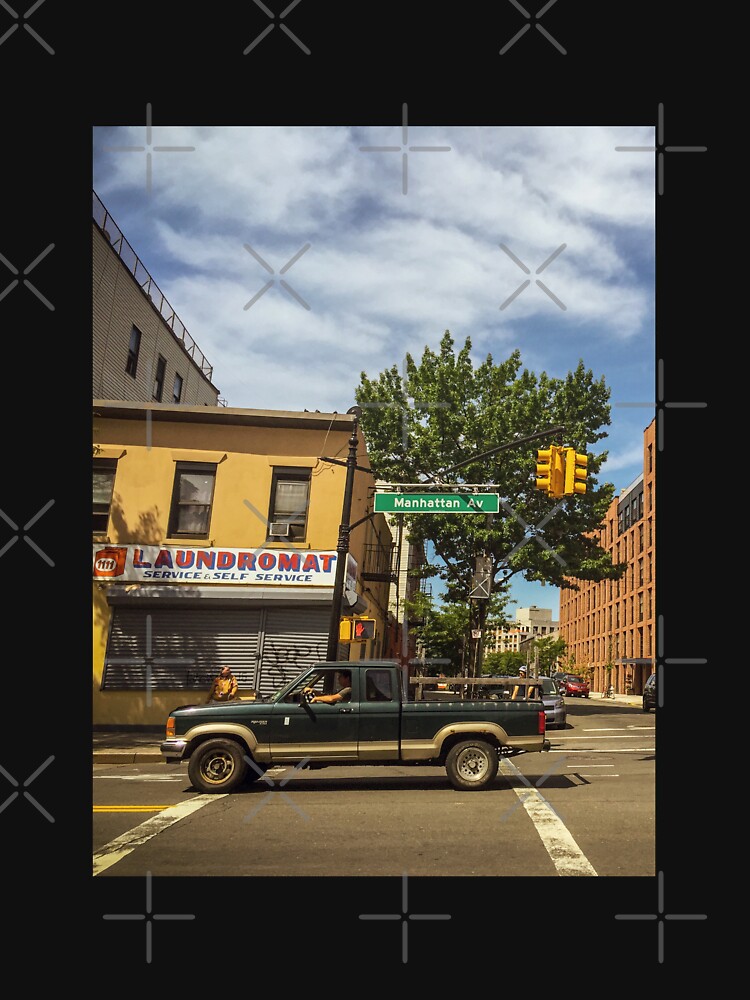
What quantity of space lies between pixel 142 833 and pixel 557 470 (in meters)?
9.90

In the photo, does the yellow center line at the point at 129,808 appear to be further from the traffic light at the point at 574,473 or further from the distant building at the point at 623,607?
the distant building at the point at 623,607

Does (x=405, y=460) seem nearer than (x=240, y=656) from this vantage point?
No

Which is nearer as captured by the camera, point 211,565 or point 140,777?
point 140,777

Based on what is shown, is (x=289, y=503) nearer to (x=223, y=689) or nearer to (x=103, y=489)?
(x=103, y=489)

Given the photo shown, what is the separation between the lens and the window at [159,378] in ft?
86.2

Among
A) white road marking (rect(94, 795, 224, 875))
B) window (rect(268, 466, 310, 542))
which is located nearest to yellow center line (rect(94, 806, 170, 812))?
white road marking (rect(94, 795, 224, 875))

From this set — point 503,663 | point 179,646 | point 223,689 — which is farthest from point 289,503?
point 503,663

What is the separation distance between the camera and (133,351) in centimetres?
2442

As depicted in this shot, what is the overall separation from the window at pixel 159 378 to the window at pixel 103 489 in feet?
19.8

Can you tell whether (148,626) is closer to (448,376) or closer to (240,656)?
(240,656)

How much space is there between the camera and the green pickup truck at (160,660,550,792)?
11.0 meters

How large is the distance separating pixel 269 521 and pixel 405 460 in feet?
33.4
